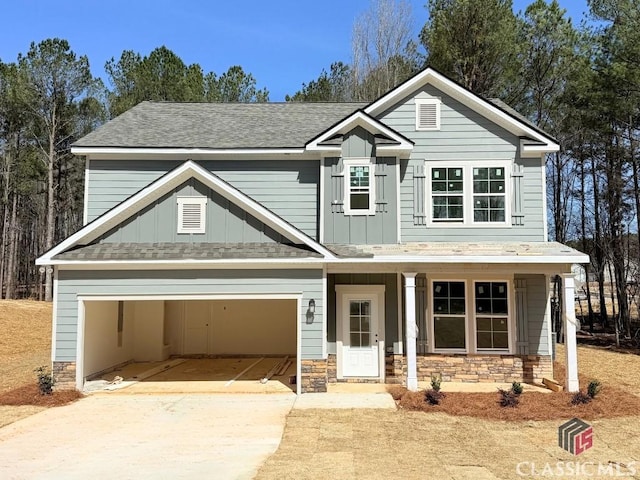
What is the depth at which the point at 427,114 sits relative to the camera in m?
13.2

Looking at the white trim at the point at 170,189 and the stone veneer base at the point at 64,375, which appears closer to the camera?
the stone veneer base at the point at 64,375

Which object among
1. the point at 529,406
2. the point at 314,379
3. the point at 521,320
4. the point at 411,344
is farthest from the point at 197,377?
the point at 521,320

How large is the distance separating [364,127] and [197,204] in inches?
178

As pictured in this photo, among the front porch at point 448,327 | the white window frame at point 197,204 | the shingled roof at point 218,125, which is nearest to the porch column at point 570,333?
the front porch at point 448,327

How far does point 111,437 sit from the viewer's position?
781 centimetres

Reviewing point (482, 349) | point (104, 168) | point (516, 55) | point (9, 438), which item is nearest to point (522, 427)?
point (482, 349)

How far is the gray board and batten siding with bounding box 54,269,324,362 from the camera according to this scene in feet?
35.6

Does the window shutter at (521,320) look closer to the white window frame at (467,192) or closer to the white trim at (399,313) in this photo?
the white window frame at (467,192)

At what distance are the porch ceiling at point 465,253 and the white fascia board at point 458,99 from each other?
109 inches

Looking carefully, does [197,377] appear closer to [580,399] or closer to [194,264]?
[194,264]

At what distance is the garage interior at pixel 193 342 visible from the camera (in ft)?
41.3

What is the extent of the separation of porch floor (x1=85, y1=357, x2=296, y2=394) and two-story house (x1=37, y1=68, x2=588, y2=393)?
683 millimetres

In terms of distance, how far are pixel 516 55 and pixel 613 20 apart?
11.8 ft

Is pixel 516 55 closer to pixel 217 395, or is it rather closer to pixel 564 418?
pixel 564 418
